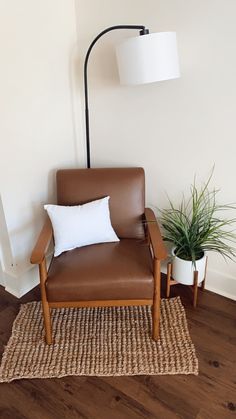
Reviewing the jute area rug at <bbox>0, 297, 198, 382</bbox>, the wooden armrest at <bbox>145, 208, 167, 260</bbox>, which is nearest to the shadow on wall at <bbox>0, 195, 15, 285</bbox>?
the jute area rug at <bbox>0, 297, 198, 382</bbox>

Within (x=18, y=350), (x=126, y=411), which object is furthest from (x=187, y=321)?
(x=18, y=350)

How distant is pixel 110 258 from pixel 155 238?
27 cm

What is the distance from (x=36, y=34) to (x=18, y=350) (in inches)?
71.3

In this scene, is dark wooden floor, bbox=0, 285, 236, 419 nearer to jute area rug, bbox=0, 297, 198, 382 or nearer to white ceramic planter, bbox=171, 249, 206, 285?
jute area rug, bbox=0, 297, 198, 382

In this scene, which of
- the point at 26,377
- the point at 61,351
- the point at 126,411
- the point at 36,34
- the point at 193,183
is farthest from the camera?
the point at 193,183

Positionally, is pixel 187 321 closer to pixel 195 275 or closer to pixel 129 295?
pixel 195 275

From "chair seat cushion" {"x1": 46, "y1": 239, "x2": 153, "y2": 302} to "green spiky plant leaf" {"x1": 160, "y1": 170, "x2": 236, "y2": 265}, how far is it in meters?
0.35

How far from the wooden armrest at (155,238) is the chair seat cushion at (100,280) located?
0.13m

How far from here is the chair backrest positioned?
1.97 m

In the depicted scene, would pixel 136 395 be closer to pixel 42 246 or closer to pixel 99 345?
pixel 99 345

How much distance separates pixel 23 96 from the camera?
6.08ft

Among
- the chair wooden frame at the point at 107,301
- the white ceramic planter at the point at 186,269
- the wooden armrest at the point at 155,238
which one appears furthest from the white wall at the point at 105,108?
the chair wooden frame at the point at 107,301

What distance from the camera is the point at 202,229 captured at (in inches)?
75.9

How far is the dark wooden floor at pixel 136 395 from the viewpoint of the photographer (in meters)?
1.41
